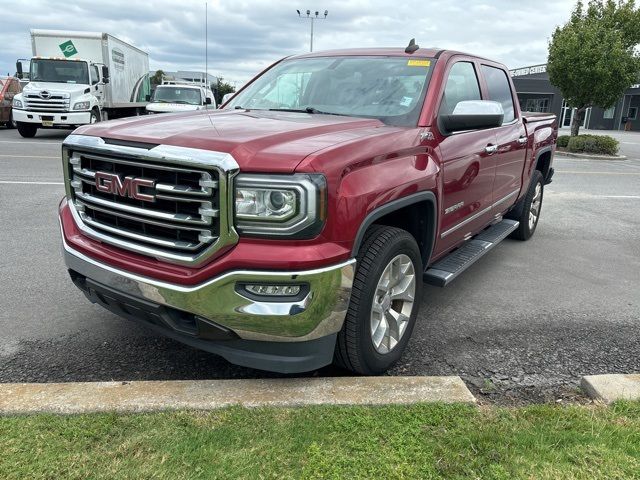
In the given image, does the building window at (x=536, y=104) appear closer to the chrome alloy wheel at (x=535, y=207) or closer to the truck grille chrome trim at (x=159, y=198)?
the chrome alloy wheel at (x=535, y=207)

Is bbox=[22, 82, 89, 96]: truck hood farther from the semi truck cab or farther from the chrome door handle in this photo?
the chrome door handle

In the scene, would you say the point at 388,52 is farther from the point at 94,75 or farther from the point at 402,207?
the point at 94,75

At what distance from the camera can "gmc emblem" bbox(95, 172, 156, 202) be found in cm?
258

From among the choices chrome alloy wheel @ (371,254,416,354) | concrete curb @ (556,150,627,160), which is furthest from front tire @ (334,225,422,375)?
concrete curb @ (556,150,627,160)

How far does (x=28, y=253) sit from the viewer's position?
5.18 metres

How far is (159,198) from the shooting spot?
8.38 ft

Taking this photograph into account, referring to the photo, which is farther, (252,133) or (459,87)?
(459,87)

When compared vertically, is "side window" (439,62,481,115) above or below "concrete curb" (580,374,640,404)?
above

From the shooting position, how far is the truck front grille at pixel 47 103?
16.1m

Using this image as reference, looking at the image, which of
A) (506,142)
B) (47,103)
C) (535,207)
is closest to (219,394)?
(506,142)

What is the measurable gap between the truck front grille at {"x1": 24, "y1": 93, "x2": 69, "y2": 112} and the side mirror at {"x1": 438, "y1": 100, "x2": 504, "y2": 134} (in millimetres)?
15653

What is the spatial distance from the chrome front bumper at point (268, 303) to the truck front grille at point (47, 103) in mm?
15779

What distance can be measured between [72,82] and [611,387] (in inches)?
704

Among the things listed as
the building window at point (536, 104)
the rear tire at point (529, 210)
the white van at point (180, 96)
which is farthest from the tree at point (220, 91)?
the building window at point (536, 104)
